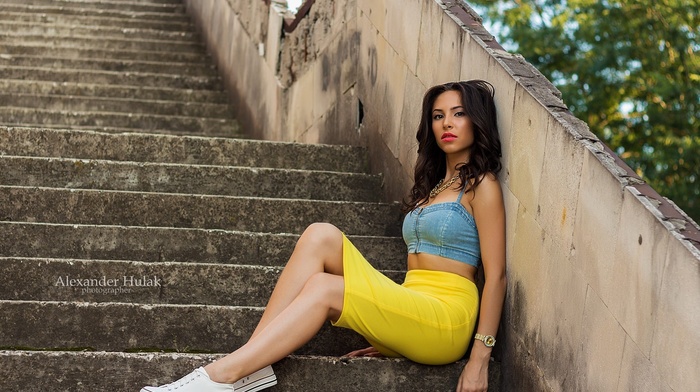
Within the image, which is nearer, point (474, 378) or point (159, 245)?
point (474, 378)

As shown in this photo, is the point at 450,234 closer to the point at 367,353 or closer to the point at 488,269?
the point at 488,269

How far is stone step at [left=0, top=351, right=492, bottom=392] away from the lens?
3555 mm

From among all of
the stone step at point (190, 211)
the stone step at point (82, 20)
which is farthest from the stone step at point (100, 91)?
the stone step at point (190, 211)

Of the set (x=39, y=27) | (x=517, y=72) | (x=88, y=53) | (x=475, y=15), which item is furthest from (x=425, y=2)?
(x=39, y=27)

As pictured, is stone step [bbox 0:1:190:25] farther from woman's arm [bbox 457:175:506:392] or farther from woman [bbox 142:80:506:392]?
woman's arm [bbox 457:175:506:392]

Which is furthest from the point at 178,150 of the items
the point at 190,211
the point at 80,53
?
the point at 80,53

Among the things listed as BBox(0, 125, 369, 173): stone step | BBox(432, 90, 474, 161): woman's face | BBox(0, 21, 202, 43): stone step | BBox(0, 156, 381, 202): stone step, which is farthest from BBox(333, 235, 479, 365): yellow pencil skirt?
BBox(0, 21, 202, 43): stone step

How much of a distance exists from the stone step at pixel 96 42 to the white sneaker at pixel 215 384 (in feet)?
26.1

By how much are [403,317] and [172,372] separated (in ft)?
2.52

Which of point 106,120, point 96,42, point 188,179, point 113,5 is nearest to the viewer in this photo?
point 188,179

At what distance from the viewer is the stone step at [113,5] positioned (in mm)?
12758

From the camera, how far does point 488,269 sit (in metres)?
3.88

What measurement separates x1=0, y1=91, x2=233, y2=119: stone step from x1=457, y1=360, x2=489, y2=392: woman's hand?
596 centimetres

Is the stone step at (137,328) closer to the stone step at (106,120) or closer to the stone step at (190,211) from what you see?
the stone step at (190,211)
